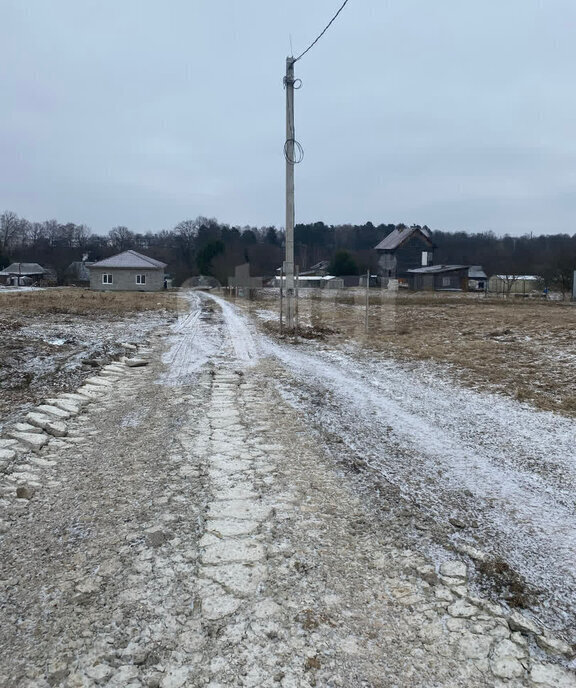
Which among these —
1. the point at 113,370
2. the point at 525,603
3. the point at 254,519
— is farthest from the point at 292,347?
the point at 525,603

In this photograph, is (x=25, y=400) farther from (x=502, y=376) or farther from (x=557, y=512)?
(x=502, y=376)

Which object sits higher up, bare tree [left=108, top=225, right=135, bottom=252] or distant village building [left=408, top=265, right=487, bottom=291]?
bare tree [left=108, top=225, right=135, bottom=252]

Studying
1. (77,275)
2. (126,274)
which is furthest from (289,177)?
(77,275)

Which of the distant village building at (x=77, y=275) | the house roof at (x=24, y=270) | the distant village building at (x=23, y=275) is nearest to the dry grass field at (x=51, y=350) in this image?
the distant village building at (x=77, y=275)

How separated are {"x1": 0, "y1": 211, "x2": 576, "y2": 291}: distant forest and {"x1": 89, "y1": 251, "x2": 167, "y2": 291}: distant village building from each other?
7226mm

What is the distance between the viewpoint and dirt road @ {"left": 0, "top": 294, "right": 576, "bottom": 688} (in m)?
1.99

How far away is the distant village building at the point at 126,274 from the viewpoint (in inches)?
2125

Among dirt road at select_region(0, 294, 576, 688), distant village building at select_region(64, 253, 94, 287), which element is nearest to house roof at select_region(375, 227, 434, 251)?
distant village building at select_region(64, 253, 94, 287)

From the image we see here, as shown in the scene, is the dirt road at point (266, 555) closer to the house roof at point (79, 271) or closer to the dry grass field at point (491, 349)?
the dry grass field at point (491, 349)

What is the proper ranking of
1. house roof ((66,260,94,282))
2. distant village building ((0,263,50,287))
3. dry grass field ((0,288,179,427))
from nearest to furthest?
dry grass field ((0,288,179,427)) → distant village building ((0,263,50,287)) → house roof ((66,260,94,282))

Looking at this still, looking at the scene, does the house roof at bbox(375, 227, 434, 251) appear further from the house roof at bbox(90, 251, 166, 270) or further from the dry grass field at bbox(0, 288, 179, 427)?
the dry grass field at bbox(0, 288, 179, 427)

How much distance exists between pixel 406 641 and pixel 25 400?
5.04m

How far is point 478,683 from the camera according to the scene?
1895 millimetres

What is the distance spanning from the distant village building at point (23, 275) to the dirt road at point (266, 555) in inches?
2787
